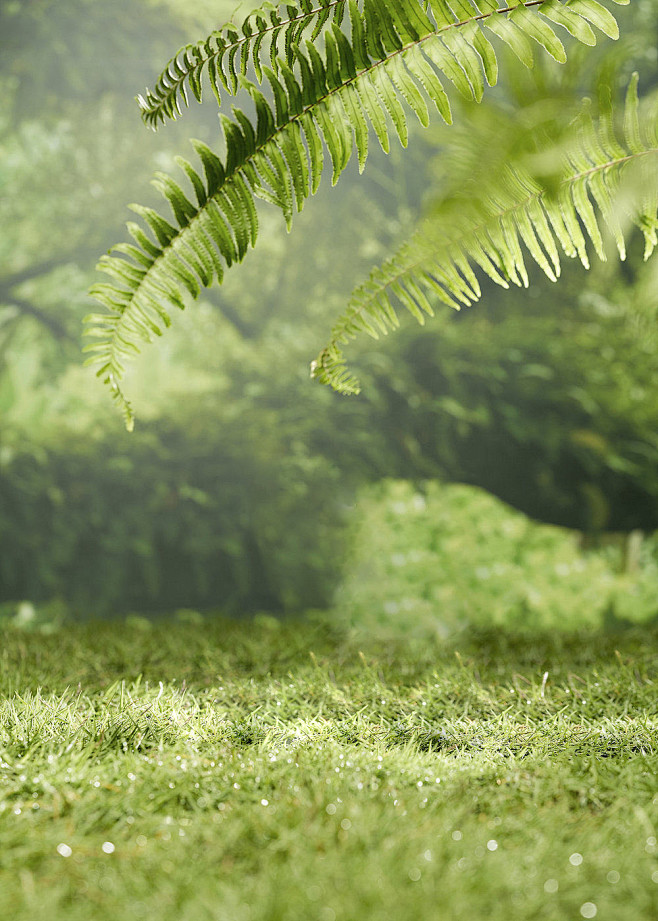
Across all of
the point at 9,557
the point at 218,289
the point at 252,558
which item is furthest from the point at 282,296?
the point at 9,557

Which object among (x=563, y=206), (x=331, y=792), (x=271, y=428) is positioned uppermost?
(x=563, y=206)

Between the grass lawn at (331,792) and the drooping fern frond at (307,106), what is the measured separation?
521 mm

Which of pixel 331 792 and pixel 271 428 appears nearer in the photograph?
pixel 331 792

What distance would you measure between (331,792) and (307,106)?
0.76m

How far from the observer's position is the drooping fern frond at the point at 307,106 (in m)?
0.62

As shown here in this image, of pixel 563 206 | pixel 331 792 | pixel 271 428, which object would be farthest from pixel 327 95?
pixel 271 428

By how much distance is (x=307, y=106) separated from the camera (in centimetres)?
63

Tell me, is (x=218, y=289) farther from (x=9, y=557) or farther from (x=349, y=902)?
(x=349, y=902)

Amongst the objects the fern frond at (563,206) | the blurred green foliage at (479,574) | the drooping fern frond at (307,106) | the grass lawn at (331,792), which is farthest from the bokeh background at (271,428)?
the drooping fern frond at (307,106)

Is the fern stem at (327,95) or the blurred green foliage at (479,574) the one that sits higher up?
the fern stem at (327,95)

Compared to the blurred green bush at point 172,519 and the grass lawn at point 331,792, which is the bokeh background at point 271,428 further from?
the grass lawn at point 331,792

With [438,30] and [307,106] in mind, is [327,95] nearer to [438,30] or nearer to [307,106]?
[307,106]

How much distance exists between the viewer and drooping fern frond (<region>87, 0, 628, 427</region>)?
0.62 metres

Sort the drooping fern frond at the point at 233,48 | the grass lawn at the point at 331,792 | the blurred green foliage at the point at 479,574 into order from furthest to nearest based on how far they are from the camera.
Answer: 1. the blurred green foliage at the point at 479,574
2. the drooping fern frond at the point at 233,48
3. the grass lawn at the point at 331,792
